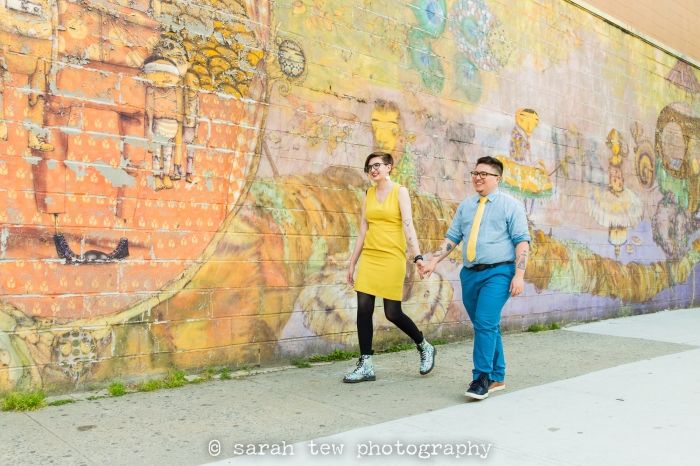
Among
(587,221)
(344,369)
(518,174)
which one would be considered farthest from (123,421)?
(587,221)

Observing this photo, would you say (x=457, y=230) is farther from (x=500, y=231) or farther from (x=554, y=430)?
(x=554, y=430)

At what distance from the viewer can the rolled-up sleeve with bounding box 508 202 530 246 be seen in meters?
4.99

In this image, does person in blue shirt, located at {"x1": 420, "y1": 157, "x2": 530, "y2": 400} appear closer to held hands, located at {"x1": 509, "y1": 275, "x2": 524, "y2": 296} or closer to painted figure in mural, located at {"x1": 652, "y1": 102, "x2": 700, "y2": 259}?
held hands, located at {"x1": 509, "y1": 275, "x2": 524, "y2": 296}

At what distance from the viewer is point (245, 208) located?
5793 millimetres

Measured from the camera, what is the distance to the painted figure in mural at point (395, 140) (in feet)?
22.8

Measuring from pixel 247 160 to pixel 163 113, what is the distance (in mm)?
822

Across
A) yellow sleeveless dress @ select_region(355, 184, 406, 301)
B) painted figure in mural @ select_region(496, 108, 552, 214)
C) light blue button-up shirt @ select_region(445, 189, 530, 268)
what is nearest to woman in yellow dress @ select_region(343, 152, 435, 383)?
yellow sleeveless dress @ select_region(355, 184, 406, 301)

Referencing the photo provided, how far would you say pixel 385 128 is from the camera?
7.02m

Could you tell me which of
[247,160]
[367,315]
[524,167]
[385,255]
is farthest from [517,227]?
[524,167]

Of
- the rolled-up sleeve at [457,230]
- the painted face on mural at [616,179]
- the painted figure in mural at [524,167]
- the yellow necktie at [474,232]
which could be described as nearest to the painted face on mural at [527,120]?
the painted figure in mural at [524,167]

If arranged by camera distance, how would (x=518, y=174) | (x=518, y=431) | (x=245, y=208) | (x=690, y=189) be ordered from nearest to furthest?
(x=518, y=431) < (x=245, y=208) < (x=518, y=174) < (x=690, y=189)

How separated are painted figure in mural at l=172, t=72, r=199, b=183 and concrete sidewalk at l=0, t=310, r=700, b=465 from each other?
66.9 inches

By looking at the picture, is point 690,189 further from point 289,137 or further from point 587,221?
point 289,137

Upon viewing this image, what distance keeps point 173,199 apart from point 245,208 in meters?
0.66
